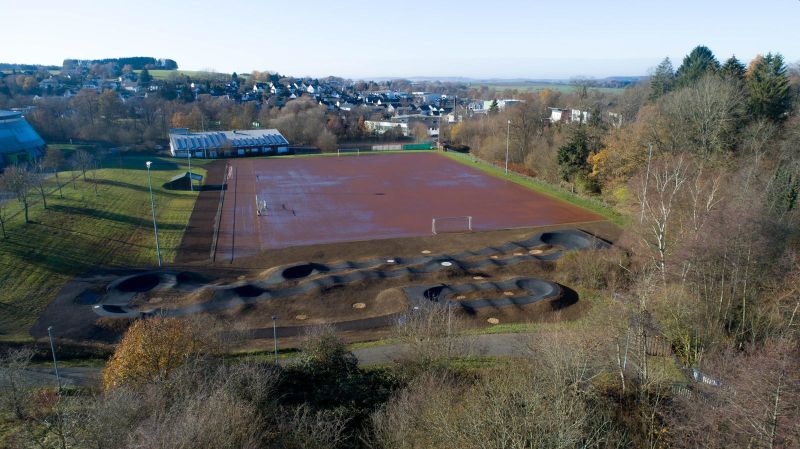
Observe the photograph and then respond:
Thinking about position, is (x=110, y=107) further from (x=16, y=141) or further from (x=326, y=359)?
(x=326, y=359)

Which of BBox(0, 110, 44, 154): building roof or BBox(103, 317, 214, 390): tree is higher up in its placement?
BBox(0, 110, 44, 154): building roof

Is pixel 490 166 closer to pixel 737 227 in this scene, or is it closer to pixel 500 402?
pixel 737 227

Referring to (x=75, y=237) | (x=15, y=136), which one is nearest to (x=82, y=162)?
(x=75, y=237)

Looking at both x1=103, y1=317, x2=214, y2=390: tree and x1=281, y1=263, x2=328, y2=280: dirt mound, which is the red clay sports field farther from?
x1=103, y1=317, x2=214, y2=390: tree

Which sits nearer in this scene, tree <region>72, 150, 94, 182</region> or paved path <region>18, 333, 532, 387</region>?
paved path <region>18, 333, 532, 387</region>

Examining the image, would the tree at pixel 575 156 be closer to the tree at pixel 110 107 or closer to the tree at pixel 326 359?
the tree at pixel 326 359

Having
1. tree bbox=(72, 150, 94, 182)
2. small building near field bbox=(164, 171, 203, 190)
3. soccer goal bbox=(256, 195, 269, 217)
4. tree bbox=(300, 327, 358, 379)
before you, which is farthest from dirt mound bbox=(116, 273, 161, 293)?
tree bbox=(72, 150, 94, 182)

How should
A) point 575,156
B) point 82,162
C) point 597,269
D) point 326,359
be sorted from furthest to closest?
point 82,162 < point 575,156 < point 597,269 < point 326,359
